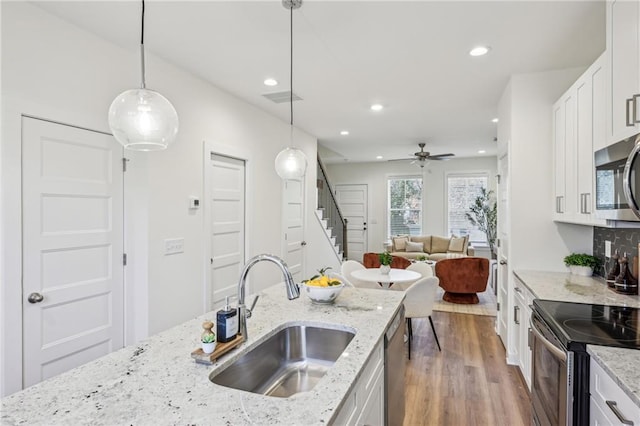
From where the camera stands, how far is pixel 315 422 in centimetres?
98

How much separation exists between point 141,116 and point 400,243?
24.8ft

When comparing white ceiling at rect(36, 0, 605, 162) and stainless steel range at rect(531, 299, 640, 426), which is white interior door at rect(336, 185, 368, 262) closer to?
white ceiling at rect(36, 0, 605, 162)

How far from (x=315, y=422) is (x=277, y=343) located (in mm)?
829

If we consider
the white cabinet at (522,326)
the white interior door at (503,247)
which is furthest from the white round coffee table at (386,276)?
the white cabinet at (522,326)

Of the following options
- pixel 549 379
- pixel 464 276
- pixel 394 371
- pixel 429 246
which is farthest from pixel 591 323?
pixel 429 246

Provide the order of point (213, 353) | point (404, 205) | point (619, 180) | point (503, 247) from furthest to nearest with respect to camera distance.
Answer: point (404, 205) → point (503, 247) → point (619, 180) → point (213, 353)

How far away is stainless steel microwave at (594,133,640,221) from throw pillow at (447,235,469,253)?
611 cm

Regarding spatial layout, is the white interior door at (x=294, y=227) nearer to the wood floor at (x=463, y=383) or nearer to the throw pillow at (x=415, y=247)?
the wood floor at (x=463, y=383)

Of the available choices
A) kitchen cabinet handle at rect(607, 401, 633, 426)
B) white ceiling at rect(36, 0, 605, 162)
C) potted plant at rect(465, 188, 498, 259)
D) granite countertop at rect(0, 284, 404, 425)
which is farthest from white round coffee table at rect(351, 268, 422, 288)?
potted plant at rect(465, 188, 498, 259)

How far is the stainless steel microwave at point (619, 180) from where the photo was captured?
5.35 feet

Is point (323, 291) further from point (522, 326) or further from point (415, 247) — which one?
point (415, 247)

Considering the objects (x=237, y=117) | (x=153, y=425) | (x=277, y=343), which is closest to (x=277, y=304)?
(x=277, y=343)

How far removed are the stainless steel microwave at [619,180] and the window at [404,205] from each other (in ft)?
23.5

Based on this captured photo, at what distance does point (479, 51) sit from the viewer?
293 cm
